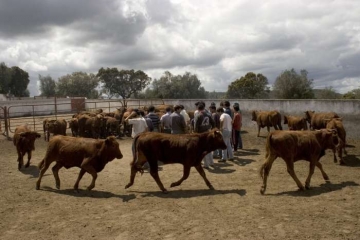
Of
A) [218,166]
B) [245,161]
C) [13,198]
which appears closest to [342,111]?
[245,161]

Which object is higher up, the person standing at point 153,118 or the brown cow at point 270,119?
the person standing at point 153,118

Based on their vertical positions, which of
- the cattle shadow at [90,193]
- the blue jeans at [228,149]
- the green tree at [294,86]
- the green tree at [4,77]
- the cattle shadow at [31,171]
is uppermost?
the green tree at [4,77]

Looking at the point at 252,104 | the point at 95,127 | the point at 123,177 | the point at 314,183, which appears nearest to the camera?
the point at 314,183

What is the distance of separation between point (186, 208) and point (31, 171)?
5721 millimetres

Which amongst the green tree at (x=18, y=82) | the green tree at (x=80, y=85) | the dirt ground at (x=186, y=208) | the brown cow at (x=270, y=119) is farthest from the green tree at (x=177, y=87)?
the dirt ground at (x=186, y=208)

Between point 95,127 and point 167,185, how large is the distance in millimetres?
9641

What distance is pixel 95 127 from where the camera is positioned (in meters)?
16.6

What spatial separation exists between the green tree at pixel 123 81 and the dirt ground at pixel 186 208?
53.9 m

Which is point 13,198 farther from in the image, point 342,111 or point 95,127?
point 342,111

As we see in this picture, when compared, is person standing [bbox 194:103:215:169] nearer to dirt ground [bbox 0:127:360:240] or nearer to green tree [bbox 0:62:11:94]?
dirt ground [bbox 0:127:360:240]

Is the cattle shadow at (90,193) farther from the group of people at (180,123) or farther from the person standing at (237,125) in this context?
the person standing at (237,125)

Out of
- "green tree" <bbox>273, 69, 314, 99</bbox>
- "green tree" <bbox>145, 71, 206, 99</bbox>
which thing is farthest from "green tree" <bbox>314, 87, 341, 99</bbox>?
"green tree" <bbox>145, 71, 206, 99</bbox>

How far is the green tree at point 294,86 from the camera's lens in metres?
34.3

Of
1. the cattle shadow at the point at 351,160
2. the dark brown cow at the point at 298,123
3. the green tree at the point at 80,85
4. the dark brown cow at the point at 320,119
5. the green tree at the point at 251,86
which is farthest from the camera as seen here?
the green tree at the point at 80,85
